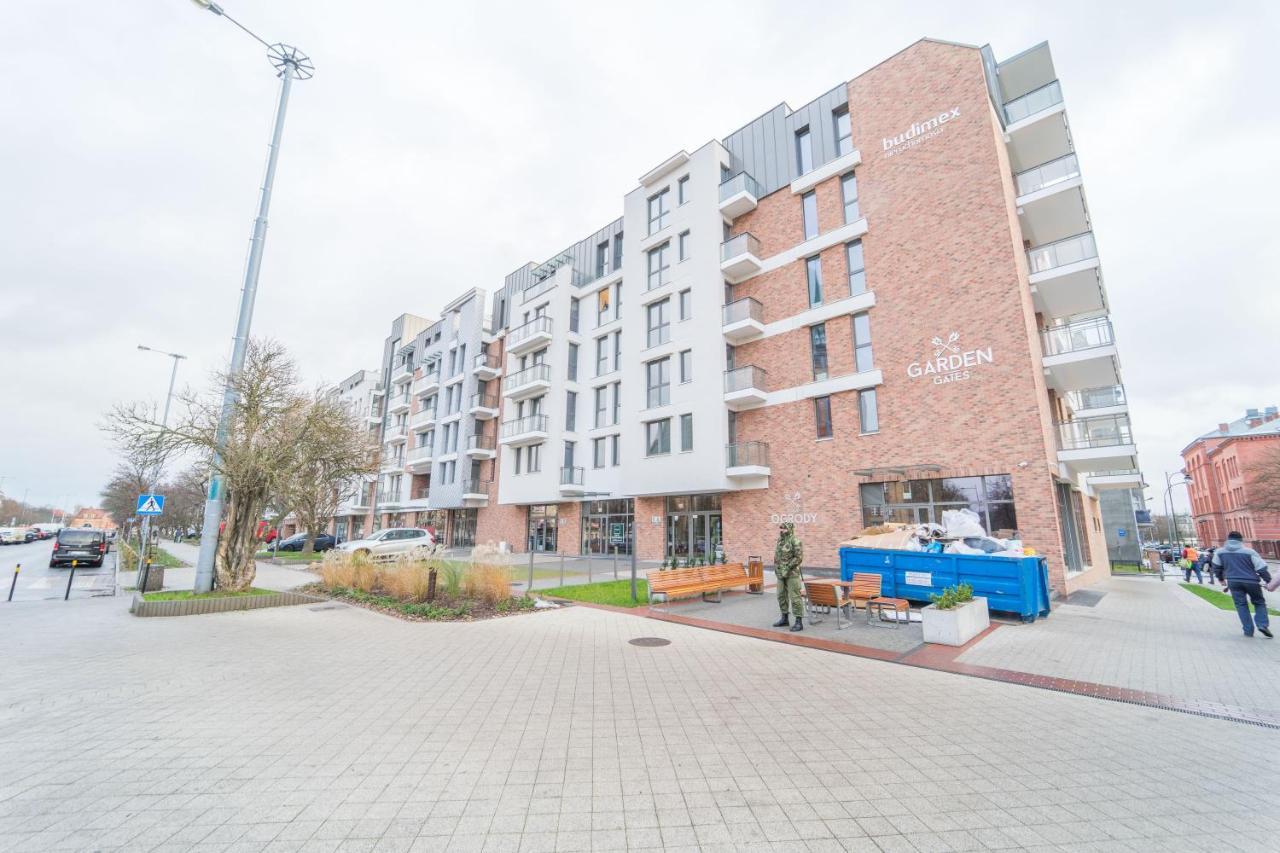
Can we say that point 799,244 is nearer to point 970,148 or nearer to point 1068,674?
point 970,148

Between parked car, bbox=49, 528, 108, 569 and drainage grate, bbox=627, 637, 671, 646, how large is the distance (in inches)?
1101

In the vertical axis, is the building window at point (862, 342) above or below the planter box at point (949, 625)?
above

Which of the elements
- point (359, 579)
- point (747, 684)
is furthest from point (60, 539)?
point (747, 684)

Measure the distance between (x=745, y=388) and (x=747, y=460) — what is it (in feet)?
8.83

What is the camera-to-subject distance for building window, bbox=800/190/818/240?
19.7 metres

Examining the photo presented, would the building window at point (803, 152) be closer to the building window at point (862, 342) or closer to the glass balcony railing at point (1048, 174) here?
the building window at point (862, 342)

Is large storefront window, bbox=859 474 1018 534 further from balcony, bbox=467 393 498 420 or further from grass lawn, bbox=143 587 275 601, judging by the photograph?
balcony, bbox=467 393 498 420

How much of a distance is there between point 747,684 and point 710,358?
16.0 meters

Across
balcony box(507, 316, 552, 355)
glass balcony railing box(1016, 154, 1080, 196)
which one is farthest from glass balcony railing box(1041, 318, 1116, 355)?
balcony box(507, 316, 552, 355)

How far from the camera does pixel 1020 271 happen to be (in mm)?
14930

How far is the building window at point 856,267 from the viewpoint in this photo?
1794cm

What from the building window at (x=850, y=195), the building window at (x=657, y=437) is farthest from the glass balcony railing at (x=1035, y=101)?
the building window at (x=657, y=437)

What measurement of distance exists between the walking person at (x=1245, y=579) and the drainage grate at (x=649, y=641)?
9.18 meters

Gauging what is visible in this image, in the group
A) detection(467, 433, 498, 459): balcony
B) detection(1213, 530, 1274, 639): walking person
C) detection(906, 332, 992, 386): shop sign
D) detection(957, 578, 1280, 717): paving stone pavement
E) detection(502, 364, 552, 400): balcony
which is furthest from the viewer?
detection(467, 433, 498, 459): balcony
